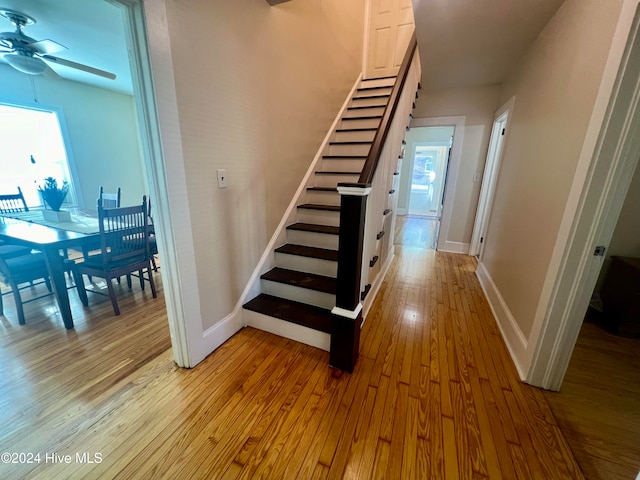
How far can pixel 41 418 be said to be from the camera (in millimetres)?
1263

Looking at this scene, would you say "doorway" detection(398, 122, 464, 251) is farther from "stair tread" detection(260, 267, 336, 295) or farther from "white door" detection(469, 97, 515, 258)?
"stair tread" detection(260, 267, 336, 295)

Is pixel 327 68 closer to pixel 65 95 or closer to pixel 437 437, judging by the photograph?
pixel 437 437

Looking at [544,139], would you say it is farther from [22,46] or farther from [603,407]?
[22,46]

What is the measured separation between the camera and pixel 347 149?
310 centimetres

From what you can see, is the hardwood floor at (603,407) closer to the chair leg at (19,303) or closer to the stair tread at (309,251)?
the stair tread at (309,251)

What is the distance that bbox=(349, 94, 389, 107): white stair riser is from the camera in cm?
350

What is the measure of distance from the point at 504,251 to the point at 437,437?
179cm

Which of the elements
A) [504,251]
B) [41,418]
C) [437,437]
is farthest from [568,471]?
[41,418]

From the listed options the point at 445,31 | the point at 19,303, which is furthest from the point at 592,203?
the point at 19,303

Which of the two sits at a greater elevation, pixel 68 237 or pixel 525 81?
pixel 525 81

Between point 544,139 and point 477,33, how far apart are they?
1103mm

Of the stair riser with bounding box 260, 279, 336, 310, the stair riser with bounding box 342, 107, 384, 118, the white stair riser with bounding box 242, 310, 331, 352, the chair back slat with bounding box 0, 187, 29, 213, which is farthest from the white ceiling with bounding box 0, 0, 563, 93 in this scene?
the white stair riser with bounding box 242, 310, 331, 352

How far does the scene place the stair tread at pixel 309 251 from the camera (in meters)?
2.15

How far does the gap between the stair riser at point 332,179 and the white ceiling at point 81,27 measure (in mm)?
1995
